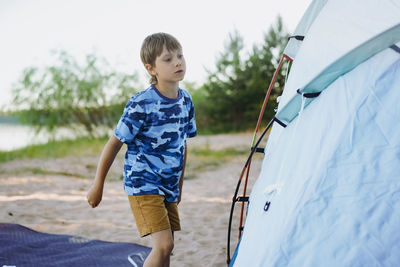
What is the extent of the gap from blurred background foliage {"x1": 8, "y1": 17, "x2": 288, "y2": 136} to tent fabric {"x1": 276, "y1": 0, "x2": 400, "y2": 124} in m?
10.2

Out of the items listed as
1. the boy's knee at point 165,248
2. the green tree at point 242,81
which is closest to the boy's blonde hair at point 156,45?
the boy's knee at point 165,248

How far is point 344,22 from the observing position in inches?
69.4

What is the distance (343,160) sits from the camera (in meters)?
1.55

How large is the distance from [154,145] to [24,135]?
32.2 ft

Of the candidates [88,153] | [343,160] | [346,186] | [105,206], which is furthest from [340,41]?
[88,153]

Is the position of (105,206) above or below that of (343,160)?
below

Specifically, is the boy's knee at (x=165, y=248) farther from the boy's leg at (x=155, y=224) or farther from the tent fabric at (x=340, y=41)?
the tent fabric at (x=340, y=41)

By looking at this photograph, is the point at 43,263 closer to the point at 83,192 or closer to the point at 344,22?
the point at 344,22

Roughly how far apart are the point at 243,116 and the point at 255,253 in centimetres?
1477

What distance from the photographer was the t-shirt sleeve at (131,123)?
1.94 m

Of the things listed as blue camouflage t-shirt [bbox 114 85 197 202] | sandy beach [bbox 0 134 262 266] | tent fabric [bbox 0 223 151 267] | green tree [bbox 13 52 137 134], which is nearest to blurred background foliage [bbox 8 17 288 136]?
green tree [bbox 13 52 137 134]

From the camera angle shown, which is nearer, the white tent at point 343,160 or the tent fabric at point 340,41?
the white tent at point 343,160

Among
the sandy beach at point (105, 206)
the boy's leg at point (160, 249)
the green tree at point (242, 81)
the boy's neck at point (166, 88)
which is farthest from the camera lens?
the green tree at point (242, 81)

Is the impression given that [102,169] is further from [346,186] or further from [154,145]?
[346,186]
